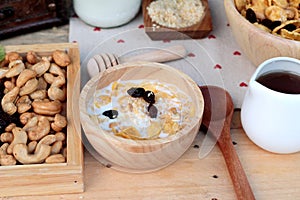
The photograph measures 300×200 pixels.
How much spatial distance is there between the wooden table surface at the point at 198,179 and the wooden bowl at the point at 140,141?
20 mm

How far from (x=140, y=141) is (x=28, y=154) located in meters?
0.15

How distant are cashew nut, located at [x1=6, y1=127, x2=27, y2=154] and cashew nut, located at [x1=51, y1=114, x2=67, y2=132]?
1.6 inches

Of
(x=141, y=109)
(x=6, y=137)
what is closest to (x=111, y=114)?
(x=141, y=109)

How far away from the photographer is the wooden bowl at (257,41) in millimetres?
712

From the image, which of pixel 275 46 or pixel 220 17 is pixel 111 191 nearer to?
pixel 275 46

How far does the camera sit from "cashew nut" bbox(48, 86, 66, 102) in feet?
2.37

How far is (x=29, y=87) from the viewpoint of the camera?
2.37ft

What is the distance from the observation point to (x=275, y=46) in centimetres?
72

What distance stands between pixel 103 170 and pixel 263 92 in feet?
0.78

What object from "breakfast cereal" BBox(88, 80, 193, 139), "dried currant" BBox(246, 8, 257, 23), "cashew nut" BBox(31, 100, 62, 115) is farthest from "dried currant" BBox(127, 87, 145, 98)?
"dried currant" BBox(246, 8, 257, 23)

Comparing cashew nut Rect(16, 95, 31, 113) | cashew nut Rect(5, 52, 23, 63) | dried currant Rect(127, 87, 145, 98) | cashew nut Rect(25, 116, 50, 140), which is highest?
dried currant Rect(127, 87, 145, 98)

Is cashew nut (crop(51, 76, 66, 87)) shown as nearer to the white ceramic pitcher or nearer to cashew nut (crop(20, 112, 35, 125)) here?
cashew nut (crop(20, 112, 35, 125))

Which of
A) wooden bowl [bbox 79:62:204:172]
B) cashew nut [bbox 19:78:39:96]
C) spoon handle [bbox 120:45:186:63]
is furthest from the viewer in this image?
spoon handle [bbox 120:45:186:63]

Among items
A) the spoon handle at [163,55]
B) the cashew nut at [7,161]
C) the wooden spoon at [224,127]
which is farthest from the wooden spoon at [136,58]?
the cashew nut at [7,161]
